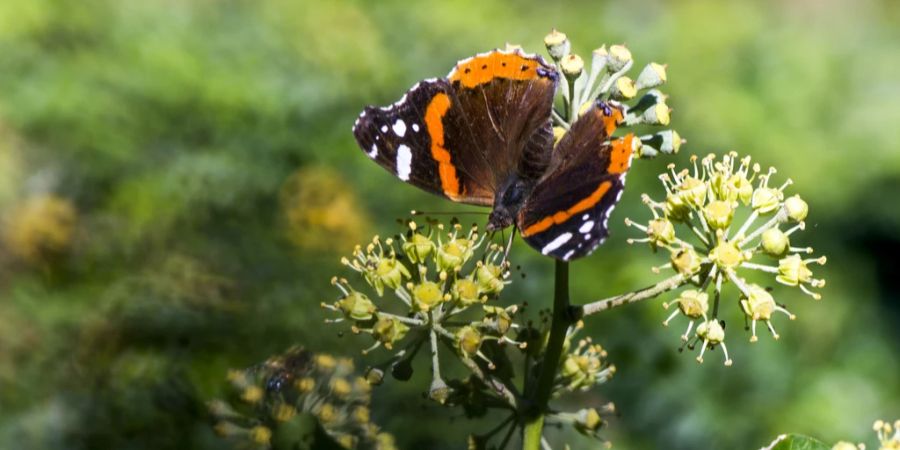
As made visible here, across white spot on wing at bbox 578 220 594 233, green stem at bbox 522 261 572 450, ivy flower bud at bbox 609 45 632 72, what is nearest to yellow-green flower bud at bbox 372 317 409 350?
green stem at bbox 522 261 572 450

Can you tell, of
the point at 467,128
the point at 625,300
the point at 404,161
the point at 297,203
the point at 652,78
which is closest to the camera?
the point at 625,300

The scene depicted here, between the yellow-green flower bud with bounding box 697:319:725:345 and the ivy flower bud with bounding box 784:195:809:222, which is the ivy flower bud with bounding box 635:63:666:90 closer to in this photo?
the ivy flower bud with bounding box 784:195:809:222

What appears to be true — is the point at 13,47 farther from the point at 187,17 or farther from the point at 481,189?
the point at 481,189

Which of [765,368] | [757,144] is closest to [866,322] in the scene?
[765,368]

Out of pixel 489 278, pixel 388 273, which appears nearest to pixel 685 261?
pixel 489 278

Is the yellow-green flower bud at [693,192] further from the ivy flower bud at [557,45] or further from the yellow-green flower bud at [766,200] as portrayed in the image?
the ivy flower bud at [557,45]

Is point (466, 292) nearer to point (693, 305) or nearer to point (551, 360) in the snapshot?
point (551, 360)
